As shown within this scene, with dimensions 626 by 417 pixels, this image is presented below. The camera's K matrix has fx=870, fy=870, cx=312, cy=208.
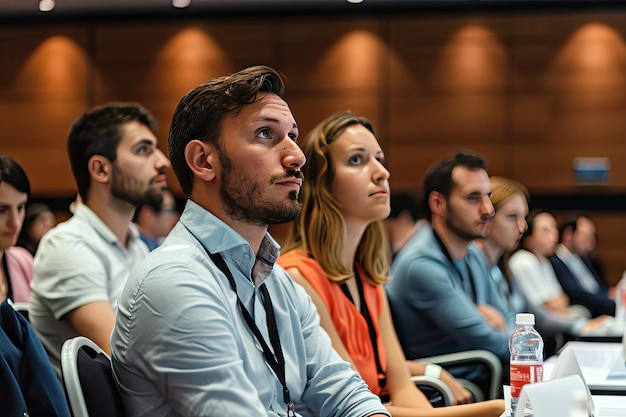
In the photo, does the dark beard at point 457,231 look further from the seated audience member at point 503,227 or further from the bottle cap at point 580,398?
the bottle cap at point 580,398

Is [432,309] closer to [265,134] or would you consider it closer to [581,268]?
[265,134]

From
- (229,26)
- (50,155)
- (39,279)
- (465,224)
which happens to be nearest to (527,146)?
(229,26)

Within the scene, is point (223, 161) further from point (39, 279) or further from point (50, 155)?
point (50, 155)

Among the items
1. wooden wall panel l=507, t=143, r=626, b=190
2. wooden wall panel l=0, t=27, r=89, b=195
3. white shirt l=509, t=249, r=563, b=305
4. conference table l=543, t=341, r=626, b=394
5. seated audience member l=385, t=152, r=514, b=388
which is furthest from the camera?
wooden wall panel l=0, t=27, r=89, b=195

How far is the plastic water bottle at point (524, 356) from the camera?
6.28 ft

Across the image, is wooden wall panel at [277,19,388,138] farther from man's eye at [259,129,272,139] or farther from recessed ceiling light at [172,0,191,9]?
man's eye at [259,129,272,139]

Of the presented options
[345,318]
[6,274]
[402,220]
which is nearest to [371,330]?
[345,318]

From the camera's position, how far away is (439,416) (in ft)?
8.14

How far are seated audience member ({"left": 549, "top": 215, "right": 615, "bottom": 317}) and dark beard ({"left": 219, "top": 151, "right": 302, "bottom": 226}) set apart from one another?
5.93 meters

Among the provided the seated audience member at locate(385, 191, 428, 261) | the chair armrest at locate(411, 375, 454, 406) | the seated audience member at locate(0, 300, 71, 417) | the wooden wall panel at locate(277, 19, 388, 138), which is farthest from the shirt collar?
the wooden wall panel at locate(277, 19, 388, 138)

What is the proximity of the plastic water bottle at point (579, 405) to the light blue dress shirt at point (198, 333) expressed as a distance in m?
0.48

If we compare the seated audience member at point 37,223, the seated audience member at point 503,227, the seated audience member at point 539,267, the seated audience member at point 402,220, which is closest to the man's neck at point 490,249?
the seated audience member at point 503,227

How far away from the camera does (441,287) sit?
11.1 ft

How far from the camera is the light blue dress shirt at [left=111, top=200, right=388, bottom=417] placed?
155 centimetres
